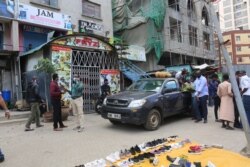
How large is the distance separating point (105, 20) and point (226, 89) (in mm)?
12489

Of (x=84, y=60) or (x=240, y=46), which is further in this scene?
(x=240, y=46)

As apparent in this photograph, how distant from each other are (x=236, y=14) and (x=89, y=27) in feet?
296

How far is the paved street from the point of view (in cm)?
591

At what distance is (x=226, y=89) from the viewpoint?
8.60 metres

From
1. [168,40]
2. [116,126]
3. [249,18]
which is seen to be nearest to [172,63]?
[168,40]

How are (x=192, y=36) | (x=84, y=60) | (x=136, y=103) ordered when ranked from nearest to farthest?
(x=136, y=103), (x=84, y=60), (x=192, y=36)

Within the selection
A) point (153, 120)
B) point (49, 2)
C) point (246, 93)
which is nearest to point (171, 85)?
point (153, 120)

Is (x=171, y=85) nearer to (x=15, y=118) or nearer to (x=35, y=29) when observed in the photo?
(x=15, y=118)

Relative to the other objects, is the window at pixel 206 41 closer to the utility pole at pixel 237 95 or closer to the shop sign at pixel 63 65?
the shop sign at pixel 63 65

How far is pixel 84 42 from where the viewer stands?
13133 mm

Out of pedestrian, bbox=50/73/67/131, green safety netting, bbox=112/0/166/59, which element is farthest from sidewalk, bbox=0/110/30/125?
green safety netting, bbox=112/0/166/59

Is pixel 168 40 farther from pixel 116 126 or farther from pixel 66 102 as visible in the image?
pixel 116 126

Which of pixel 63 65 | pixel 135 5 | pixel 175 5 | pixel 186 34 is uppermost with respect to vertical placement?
pixel 175 5

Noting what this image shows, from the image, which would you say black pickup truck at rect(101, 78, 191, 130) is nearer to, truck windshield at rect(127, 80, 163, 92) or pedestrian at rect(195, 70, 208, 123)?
truck windshield at rect(127, 80, 163, 92)
